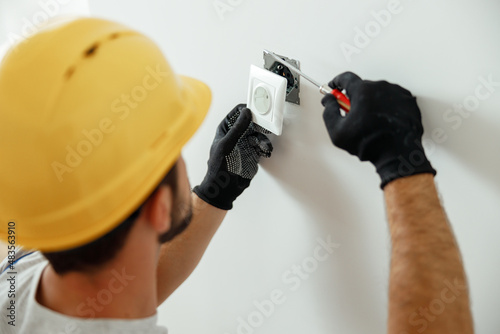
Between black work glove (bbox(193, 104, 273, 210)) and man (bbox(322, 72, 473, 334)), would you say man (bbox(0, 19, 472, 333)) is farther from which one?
black work glove (bbox(193, 104, 273, 210))

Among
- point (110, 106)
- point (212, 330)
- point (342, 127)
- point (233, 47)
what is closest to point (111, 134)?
point (110, 106)

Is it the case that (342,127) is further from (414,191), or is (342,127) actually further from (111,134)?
(111,134)

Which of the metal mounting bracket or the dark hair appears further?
the metal mounting bracket

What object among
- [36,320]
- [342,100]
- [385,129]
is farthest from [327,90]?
[36,320]

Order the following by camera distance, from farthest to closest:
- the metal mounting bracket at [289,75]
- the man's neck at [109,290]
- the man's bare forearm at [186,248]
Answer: the man's bare forearm at [186,248]
the metal mounting bracket at [289,75]
the man's neck at [109,290]

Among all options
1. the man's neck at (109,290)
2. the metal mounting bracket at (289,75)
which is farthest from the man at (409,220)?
the man's neck at (109,290)

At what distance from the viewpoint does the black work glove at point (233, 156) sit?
924mm

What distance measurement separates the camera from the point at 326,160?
849 mm

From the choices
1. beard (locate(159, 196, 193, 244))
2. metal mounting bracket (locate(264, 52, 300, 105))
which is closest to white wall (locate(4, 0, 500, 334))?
metal mounting bracket (locate(264, 52, 300, 105))

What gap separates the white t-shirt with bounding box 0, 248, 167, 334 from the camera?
689 mm

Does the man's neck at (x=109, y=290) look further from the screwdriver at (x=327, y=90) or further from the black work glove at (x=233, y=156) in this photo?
the screwdriver at (x=327, y=90)

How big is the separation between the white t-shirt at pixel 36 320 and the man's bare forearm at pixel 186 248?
0.76 feet

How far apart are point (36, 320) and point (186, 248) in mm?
352

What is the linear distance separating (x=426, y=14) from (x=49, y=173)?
55 cm
